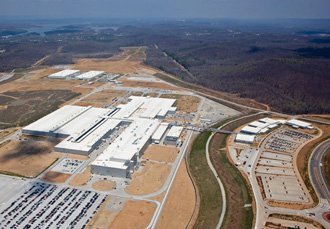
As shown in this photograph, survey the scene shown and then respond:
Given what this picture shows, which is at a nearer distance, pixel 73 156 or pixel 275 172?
pixel 275 172

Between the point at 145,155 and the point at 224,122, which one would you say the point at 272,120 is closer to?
the point at 224,122

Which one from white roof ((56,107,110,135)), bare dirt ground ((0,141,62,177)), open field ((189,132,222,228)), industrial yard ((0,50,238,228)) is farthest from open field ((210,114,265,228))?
bare dirt ground ((0,141,62,177))

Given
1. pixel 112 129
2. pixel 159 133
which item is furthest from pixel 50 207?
pixel 159 133

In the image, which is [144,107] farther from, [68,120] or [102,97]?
[68,120]

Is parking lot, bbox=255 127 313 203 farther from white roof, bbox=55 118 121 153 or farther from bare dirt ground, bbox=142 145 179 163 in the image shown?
white roof, bbox=55 118 121 153

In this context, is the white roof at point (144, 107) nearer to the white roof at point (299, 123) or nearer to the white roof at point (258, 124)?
the white roof at point (258, 124)

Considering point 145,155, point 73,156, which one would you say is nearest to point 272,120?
point 145,155
